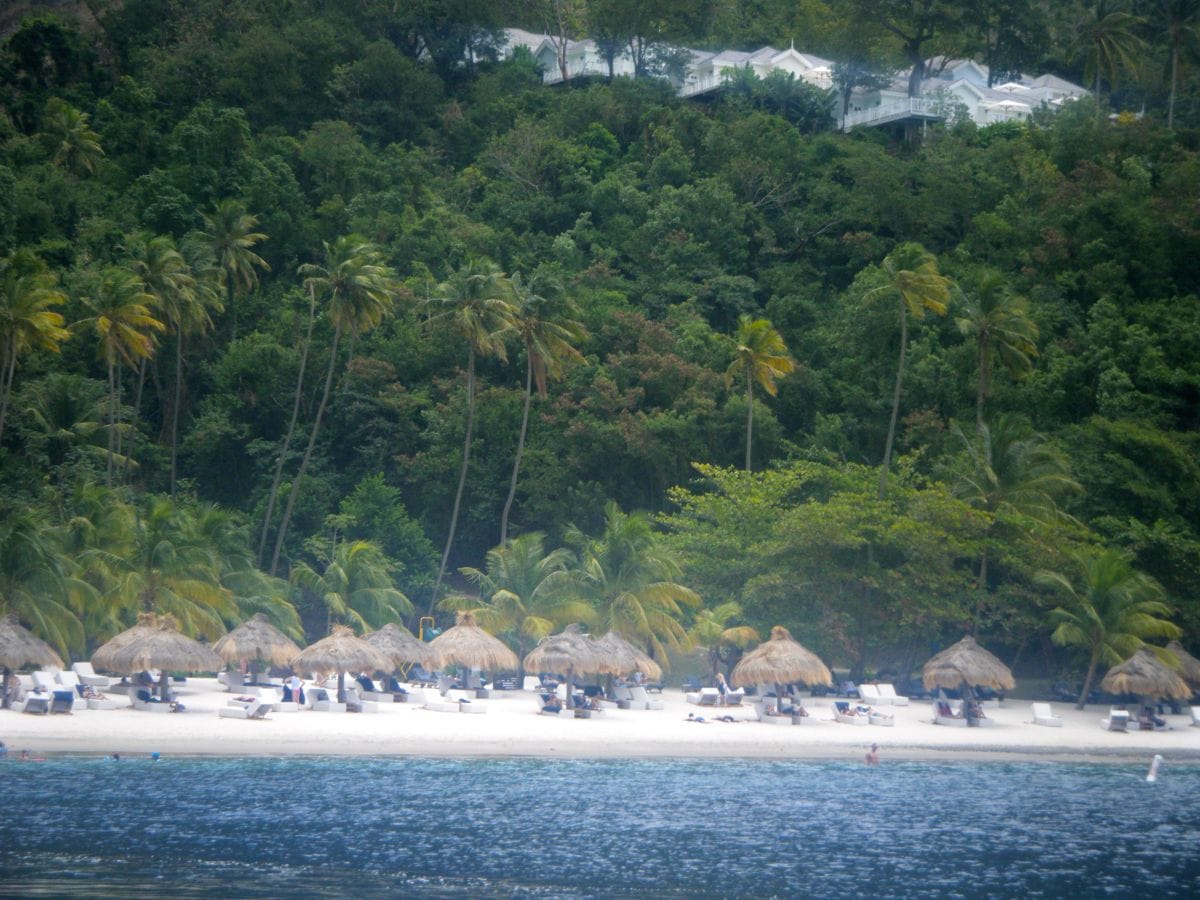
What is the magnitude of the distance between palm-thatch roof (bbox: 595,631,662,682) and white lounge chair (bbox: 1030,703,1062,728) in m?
8.82

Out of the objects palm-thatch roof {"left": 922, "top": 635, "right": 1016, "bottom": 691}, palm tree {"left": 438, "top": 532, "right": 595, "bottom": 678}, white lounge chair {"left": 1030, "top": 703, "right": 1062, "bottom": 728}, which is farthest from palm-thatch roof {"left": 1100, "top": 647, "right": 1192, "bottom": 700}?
palm tree {"left": 438, "top": 532, "right": 595, "bottom": 678}

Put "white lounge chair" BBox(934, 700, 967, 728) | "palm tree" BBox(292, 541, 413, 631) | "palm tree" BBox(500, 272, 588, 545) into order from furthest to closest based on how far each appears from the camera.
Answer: "palm tree" BBox(500, 272, 588, 545) < "palm tree" BBox(292, 541, 413, 631) < "white lounge chair" BBox(934, 700, 967, 728)

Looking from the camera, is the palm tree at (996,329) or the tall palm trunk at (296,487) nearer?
the palm tree at (996,329)

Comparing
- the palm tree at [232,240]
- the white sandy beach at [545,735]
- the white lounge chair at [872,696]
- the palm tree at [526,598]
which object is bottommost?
the white sandy beach at [545,735]

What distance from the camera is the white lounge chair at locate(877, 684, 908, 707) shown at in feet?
110

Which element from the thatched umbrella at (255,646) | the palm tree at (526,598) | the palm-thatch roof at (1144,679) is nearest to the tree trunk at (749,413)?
the palm tree at (526,598)

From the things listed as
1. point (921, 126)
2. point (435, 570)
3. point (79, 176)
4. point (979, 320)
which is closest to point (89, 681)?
point (435, 570)

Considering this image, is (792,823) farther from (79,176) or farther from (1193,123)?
(1193,123)

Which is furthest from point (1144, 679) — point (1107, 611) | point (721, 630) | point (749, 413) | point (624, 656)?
point (749, 413)

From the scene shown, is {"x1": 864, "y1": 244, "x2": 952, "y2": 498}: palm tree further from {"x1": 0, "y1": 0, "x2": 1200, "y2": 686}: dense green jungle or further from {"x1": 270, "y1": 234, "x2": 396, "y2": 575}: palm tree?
{"x1": 270, "y1": 234, "x2": 396, "y2": 575}: palm tree

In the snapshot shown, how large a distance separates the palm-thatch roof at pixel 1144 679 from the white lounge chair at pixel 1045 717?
4.43 feet

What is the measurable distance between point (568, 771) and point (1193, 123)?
4377 centimetres

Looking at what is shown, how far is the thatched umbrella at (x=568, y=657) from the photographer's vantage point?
3033 cm

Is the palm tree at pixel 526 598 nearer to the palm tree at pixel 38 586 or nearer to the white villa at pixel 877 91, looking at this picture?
the palm tree at pixel 38 586
